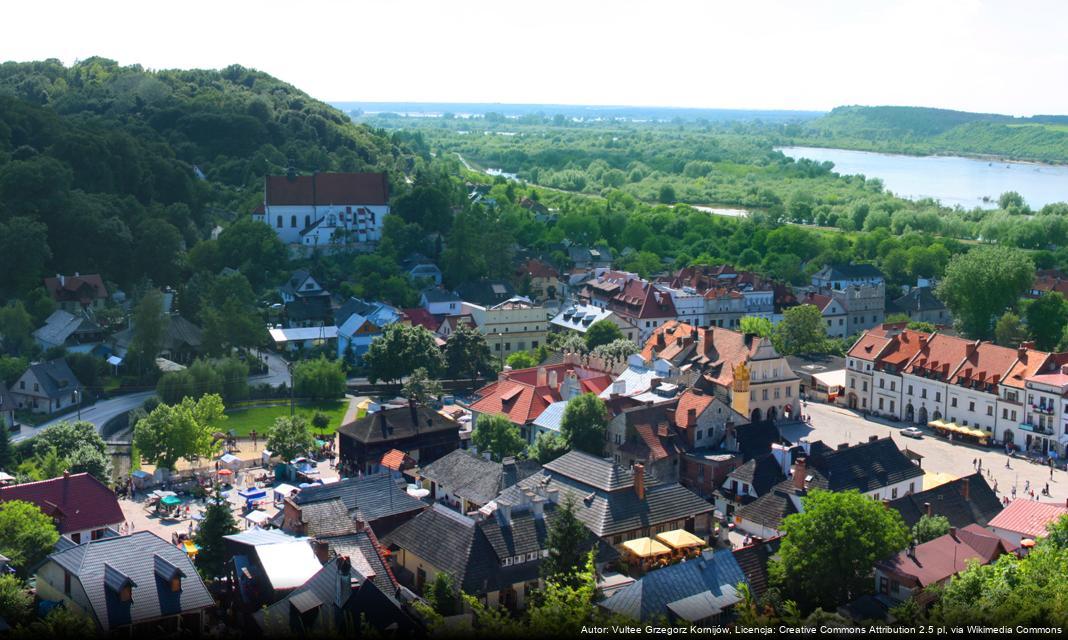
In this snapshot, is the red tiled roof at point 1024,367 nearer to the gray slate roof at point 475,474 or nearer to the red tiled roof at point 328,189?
the gray slate roof at point 475,474

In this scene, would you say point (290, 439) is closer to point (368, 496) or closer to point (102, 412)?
point (368, 496)

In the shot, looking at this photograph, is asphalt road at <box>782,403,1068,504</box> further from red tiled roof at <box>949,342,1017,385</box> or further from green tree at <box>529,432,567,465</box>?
green tree at <box>529,432,567,465</box>

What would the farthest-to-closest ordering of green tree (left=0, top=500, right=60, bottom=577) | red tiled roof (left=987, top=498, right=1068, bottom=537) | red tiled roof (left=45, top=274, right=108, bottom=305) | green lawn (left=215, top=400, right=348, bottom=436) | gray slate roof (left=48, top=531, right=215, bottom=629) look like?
red tiled roof (left=45, top=274, right=108, bottom=305) < green lawn (left=215, top=400, right=348, bottom=436) < red tiled roof (left=987, top=498, right=1068, bottom=537) < green tree (left=0, top=500, right=60, bottom=577) < gray slate roof (left=48, top=531, right=215, bottom=629)

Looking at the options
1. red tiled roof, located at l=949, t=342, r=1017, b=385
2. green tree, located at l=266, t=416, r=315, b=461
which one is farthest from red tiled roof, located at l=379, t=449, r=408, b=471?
red tiled roof, located at l=949, t=342, r=1017, b=385

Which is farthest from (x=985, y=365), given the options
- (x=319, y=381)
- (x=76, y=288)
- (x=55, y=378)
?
(x=76, y=288)

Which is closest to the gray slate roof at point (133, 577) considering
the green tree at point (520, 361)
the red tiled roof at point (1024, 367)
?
the green tree at point (520, 361)

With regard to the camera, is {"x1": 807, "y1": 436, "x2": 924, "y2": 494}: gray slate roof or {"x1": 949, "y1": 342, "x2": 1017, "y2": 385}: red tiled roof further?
{"x1": 949, "y1": 342, "x2": 1017, "y2": 385}: red tiled roof
